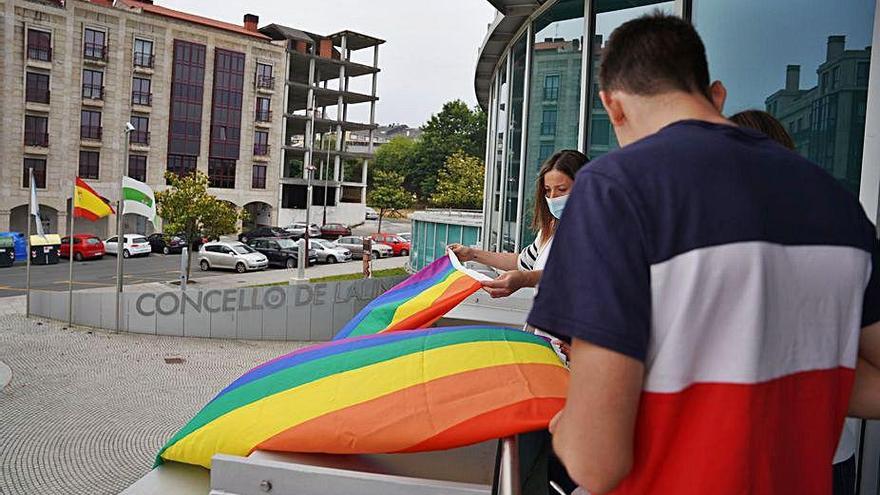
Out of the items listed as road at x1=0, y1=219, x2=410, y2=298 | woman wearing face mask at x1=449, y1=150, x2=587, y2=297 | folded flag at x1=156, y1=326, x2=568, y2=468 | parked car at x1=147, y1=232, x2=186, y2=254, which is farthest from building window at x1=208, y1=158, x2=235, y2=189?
folded flag at x1=156, y1=326, x2=568, y2=468

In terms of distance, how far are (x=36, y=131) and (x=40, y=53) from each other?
494cm

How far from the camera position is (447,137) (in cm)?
8188

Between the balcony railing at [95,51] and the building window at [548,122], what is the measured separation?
150ft

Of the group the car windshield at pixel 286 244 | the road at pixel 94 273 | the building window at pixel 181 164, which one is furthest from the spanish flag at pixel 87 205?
the building window at pixel 181 164

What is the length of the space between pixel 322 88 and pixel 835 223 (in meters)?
63.3

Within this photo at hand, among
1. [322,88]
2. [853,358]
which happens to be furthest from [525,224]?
[322,88]

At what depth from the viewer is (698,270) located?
1.16m

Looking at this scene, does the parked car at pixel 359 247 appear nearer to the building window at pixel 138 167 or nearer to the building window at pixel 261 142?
the building window at pixel 261 142

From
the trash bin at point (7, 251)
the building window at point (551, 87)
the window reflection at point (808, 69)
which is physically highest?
the building window at point (551, 87)

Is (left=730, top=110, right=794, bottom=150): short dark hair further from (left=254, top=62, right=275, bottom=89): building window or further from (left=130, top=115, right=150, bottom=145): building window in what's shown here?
(left=254, top=62, right=275, bottom=89): building window

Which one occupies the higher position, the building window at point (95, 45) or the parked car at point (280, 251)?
the building window at point (95, 45)

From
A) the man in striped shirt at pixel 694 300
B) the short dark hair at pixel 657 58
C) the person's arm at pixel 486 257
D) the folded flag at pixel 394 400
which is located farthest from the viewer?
the person's arm at pixel 486 257

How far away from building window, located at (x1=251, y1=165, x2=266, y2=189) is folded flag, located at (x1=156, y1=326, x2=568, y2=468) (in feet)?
185

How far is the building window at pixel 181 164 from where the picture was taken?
52.7 meters
